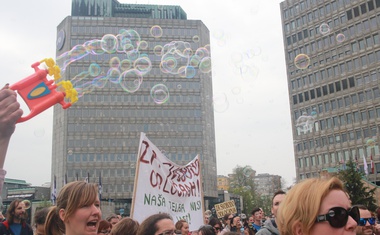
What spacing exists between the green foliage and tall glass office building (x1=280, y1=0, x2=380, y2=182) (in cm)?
2265

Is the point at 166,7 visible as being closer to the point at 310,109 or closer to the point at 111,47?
the point at 310,109

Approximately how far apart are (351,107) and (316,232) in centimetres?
6380

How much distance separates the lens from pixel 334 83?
64.1m

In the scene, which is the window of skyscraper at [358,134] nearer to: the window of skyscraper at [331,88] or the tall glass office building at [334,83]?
the tall glass office building at [334,83]

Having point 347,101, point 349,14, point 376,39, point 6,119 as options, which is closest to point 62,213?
point 6,119

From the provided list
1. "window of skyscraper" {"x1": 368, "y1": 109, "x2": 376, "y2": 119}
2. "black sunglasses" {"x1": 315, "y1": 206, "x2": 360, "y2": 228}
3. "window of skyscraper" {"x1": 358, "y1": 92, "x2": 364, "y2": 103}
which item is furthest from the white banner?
"window of skyscraper" {"x1": 358, "y1": 92, "x2": 364, "y2": 103}

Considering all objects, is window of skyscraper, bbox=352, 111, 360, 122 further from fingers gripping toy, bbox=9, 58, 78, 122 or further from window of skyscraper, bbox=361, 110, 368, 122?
fingers gripping toy, bbox=9, 58, 78, 122

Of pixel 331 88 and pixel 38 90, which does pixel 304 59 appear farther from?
pixel 331 88

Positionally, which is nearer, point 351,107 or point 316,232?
point 316,232

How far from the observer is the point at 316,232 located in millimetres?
2193

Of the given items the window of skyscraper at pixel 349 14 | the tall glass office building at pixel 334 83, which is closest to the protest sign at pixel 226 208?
the tall glass office building at pixel 334 83

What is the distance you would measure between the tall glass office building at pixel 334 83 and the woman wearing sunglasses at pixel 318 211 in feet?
187

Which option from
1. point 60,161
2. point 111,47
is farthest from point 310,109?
point 111,47

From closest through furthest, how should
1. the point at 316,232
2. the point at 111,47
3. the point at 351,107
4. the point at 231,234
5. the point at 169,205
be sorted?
the point at 316,232, the point at 231,234, the point at 169,205, the point at 111,47, the point at 351,107
